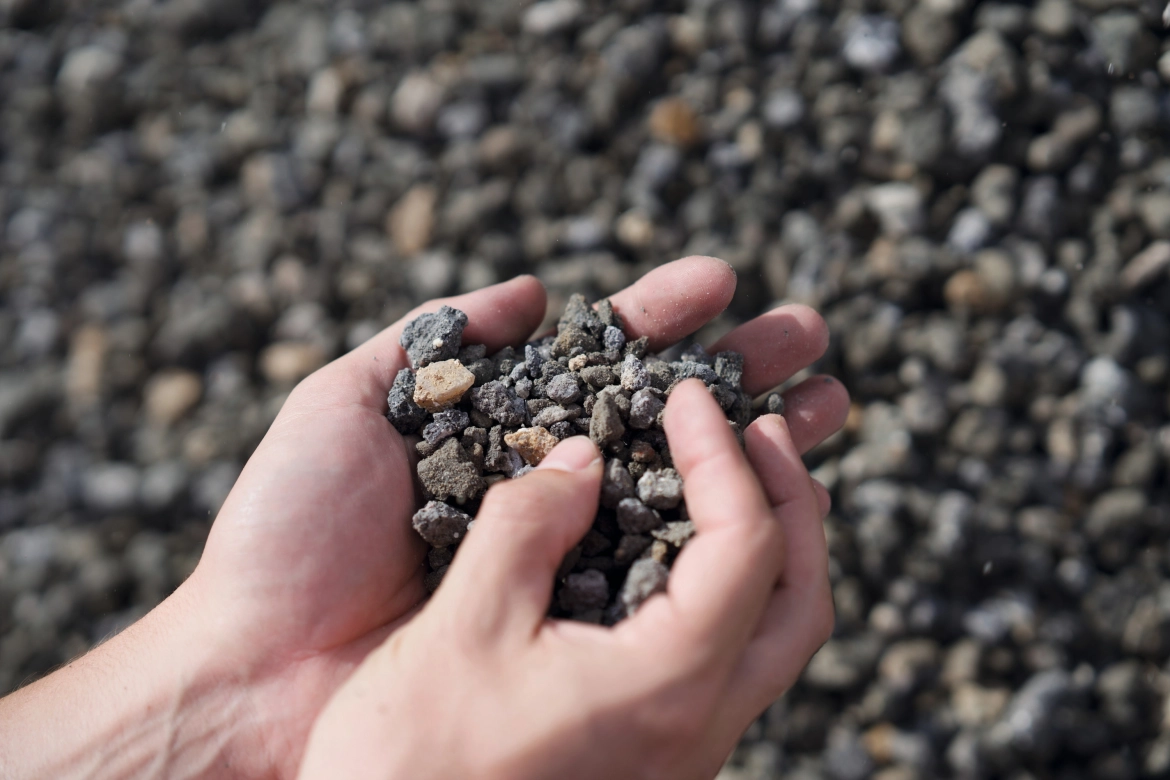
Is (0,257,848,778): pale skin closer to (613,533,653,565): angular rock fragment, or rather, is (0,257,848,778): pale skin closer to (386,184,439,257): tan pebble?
Answer: (613,533,653,565): angular rock fragment

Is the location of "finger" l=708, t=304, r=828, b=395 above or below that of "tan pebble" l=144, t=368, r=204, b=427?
above

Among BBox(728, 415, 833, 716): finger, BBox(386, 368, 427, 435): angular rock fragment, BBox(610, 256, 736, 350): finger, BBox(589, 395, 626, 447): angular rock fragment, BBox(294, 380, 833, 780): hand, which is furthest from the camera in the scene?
BBox(610, 256, 736, 350): finger

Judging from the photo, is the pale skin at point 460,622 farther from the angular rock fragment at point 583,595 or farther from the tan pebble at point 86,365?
the tan pebble at point 86,365

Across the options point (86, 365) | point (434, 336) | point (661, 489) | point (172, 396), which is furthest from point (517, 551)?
point (86, 365)

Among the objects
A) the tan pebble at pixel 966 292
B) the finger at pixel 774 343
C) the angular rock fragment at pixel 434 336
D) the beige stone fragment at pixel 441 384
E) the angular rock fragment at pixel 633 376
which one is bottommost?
the tan pebble at pixel 966 292

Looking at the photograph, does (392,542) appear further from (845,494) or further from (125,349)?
(125,349)

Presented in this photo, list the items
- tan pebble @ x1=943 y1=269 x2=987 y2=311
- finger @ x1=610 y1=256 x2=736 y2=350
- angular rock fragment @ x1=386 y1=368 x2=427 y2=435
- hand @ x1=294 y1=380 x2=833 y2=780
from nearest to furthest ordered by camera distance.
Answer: hand @ x1=294 y1=380 x2=833 y2=780
angular rock fragment @ x1=386 y1=368 x2=427 y2=435
finger @ x1=610 y1=256 x2=736 y2=350
tan pebble @ x1=943 y1=269 x2=987 y2=311

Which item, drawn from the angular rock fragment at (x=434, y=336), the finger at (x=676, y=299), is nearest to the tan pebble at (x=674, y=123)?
the finger at (x=676, y=299)

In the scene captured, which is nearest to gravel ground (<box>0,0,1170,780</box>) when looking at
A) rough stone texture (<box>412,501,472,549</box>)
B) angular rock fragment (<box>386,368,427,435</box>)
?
angular rock fragment (<box>386,368,427,435</box>)

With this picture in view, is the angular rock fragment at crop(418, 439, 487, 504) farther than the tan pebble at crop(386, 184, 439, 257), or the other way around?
the tan pebble at crop(386, 184, 439, 257)
